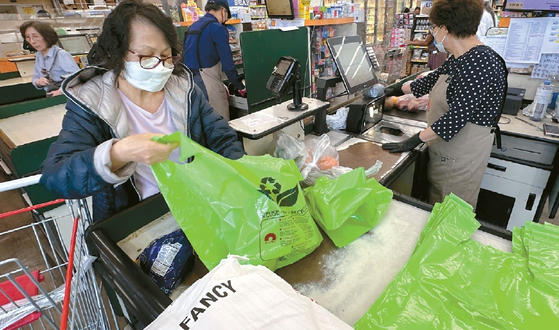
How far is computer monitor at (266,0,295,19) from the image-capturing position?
3.52 meters

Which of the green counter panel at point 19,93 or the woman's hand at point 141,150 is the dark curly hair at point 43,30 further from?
the woman's hand at point 141,150

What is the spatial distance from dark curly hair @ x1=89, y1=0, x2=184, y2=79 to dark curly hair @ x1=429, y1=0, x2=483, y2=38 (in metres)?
1.48

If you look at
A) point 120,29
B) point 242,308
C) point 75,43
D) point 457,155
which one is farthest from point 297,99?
point 75,43

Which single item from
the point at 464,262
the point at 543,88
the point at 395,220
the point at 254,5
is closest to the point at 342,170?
the point at 395,220

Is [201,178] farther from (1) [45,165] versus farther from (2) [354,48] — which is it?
(2) [354,48]

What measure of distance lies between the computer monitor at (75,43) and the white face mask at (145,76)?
13.4 feet

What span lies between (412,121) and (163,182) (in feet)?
6.95

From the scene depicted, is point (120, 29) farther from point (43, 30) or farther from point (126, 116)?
point (43, 30)

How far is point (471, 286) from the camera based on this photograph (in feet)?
2.63

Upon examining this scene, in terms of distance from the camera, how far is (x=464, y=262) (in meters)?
0.88

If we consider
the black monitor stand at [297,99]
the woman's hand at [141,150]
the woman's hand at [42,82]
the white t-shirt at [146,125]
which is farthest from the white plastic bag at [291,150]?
the woman's hand at [42,82]

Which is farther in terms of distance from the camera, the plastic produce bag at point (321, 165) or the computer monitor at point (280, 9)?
the computer monitor at point (280, 9)

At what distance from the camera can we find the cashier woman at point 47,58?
3420mm

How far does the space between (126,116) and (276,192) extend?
2.34 ft
